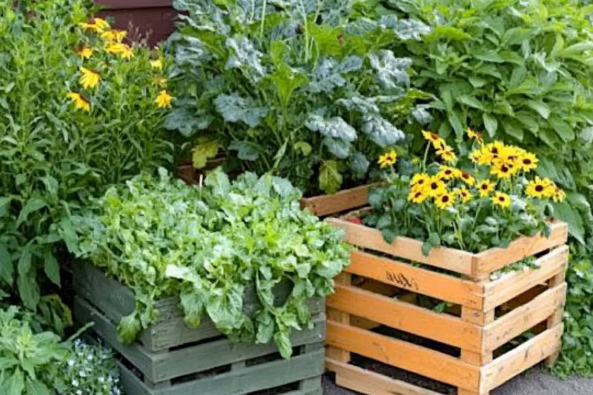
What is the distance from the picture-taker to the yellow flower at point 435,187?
132 inches

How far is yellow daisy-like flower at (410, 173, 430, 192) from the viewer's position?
3.40 meters

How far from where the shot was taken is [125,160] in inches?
143

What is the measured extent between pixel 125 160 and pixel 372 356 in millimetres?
1211

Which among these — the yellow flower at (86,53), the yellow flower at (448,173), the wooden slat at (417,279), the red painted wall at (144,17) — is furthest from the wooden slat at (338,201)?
the red painted wall at (144,17)

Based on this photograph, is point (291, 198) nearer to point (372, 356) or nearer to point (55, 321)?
point (372, 356)

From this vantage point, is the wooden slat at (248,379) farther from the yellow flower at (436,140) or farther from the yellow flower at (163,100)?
the yellow flower at (163,100)

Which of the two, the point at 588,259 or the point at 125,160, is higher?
the point at 125,160

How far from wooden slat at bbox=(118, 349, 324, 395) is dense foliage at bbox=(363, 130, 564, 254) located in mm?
549

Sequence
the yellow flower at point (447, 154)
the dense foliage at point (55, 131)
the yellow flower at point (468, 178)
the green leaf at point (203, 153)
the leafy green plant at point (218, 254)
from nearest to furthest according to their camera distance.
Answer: the leafy green plant at point (218, 254)
the dense foliage at point (55, 131)
the yellow flower at point (468, 178)
the yellow flower at point (447, 154)
the green leaf at point (203, 153)

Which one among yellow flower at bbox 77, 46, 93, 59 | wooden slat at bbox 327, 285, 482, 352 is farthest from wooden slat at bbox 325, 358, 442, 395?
yellow flower at bbox 77, 46, 93, 59

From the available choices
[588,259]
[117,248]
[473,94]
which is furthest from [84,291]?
[588,259]

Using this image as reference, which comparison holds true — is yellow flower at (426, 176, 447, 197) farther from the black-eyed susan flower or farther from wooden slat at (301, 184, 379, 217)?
wooden slat at (301, 184, 379, 217)

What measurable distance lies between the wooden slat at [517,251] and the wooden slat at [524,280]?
4 cm

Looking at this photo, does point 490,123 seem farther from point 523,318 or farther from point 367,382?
point 367,382
